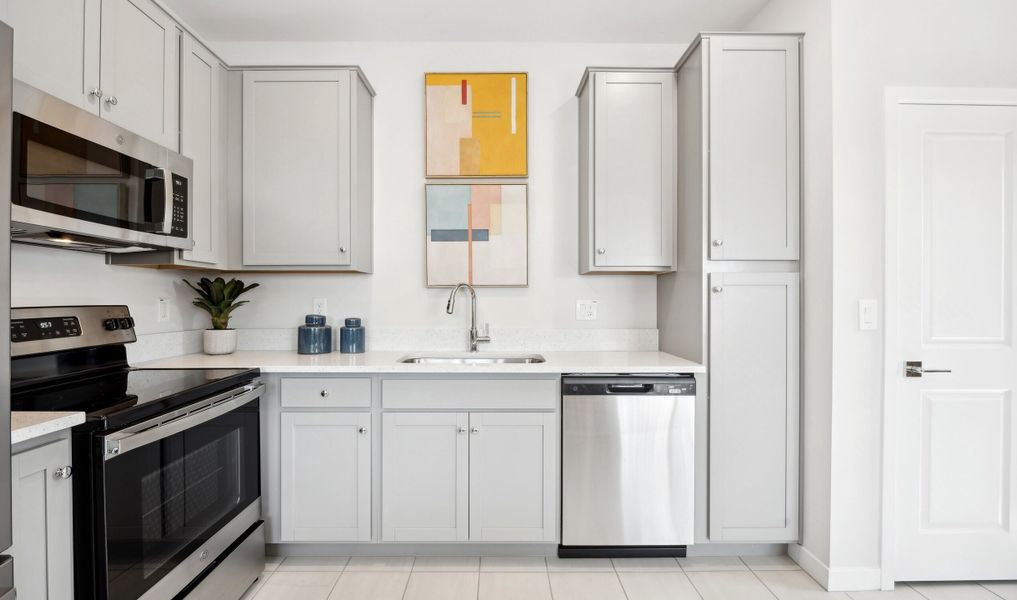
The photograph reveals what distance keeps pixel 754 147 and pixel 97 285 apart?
2823 mm

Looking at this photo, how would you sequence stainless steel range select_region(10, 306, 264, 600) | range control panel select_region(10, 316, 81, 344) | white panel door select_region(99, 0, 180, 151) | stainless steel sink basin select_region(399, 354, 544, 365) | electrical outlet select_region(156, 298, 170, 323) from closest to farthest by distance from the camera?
stainless steel range select_region(10, 306, 264, 600)
range control panel select_region(10, 316, 81, 344)
white panel door select_region(99, 0, 180, 151)
electrical outlet select_region(156, 298, 170, 323)
stainless steel sink basin select_region(399, 354, 544, 365)

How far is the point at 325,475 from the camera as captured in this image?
90.8 inches

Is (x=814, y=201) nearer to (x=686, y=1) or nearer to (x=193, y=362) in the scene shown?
(x=686, y=1)

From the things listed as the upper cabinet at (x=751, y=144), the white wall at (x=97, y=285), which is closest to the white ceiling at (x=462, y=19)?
the upper cabinet at (x=751, y=144)

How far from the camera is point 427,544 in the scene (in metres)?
2.39

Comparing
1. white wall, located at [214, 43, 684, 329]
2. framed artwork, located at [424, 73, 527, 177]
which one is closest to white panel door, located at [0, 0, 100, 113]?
white wall, located at [214, 43, 684, 329]

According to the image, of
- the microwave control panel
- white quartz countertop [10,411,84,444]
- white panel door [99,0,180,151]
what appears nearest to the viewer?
white quartz countertop [10,411,84,444]

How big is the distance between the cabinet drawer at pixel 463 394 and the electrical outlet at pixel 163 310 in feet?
3.86

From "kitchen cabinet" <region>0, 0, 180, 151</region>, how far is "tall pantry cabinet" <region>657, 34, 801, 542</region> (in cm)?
225

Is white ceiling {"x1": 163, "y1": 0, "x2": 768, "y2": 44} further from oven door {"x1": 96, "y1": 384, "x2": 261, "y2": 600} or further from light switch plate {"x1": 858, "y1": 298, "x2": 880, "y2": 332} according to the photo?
oven door {"x1": 96, "y1": 384, "x2": 261, "y2": 600}

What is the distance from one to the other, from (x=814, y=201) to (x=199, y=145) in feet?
8.86

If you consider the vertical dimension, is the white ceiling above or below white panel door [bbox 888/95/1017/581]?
above

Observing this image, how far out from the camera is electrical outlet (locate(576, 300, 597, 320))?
2.95m

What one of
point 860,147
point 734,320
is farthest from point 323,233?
point 860,147
